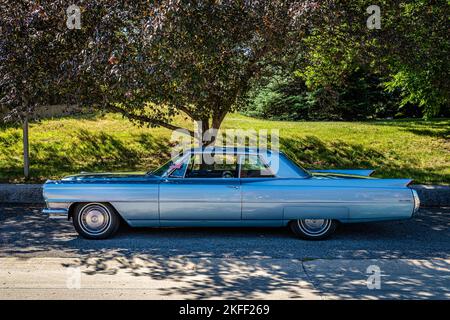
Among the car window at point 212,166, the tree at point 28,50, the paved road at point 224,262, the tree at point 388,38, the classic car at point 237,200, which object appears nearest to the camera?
the paved road at point 224,262

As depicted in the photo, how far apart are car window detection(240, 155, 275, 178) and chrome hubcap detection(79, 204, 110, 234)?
200 centimetres

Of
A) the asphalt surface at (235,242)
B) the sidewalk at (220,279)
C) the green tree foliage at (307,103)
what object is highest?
the green tree foliage at (307,103)

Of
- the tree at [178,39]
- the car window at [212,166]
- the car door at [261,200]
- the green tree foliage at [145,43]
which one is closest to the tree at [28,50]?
the green tree foliage at [145,43]

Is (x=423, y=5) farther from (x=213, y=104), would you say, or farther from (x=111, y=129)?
(x=111, y=129)

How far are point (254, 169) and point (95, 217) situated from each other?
92.0 inches

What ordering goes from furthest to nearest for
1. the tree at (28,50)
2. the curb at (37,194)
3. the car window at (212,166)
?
1. the curb at (37,194)
2. the tree at (28,50)
3. the car window at (212,166)

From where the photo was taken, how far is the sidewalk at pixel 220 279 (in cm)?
546

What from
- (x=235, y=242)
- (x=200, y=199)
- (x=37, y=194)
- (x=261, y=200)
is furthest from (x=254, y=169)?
(x=37, y=194)

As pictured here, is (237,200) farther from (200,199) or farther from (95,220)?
(95,220)

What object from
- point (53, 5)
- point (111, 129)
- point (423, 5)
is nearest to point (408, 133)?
point (423, 5)

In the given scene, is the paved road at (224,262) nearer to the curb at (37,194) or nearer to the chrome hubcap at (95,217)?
the chrome hubcap at (95,217)

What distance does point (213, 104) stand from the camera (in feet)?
37.1

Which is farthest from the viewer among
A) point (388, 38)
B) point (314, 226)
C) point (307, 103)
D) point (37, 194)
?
point (307, 103)

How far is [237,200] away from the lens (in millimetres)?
7594
